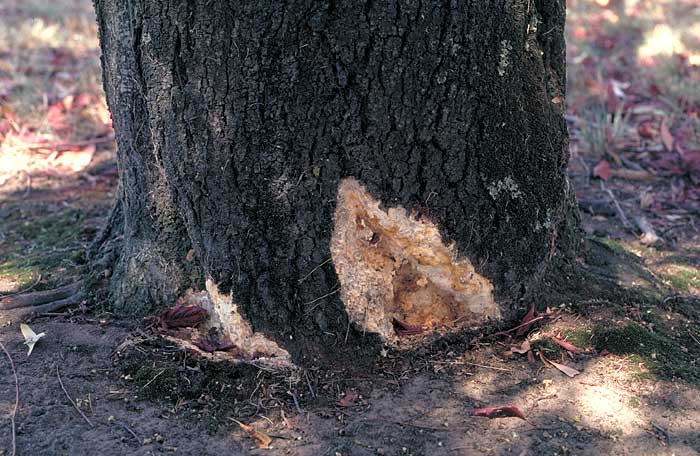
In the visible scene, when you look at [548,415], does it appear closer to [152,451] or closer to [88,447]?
[152,451]

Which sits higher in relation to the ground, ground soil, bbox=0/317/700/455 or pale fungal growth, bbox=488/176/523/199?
pale fungal growth, bbox=488/176/523/199

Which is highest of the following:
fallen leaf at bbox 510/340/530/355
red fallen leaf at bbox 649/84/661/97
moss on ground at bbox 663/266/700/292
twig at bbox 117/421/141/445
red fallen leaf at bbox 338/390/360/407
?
red fallen leaf at bbox 649/84/661/97

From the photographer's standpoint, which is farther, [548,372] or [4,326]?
[4,326]

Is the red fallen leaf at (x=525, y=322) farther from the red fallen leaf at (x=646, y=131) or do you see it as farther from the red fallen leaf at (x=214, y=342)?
the red fallen leaf at (x=646, y=131)

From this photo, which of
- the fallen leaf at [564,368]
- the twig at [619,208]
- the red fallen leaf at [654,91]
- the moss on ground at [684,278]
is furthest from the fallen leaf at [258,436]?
the red fallen leaf at [654,91]

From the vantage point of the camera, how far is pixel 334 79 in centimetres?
229

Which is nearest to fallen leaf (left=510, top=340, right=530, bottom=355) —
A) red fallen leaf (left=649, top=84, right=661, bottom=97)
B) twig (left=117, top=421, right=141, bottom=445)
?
twig (left=117, top=421, right=141, bottom=445)

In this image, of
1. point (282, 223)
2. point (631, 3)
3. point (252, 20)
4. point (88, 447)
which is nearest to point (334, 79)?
point (252, 20)

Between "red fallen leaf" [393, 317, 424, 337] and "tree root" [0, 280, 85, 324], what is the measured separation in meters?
1.31

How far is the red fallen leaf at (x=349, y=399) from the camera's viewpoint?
2.43 m

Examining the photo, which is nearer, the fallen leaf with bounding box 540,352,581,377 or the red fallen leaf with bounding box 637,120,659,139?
the fallen leaf with bounding box 540,352,581,377

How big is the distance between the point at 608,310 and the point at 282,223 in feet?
4.41

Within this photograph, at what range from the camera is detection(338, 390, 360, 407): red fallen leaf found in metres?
2.43

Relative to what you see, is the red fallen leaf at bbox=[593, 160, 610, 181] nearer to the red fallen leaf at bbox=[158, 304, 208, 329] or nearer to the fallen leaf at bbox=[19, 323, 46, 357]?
the red fallen leaf at bbox=[158, 304, 208, 329]
